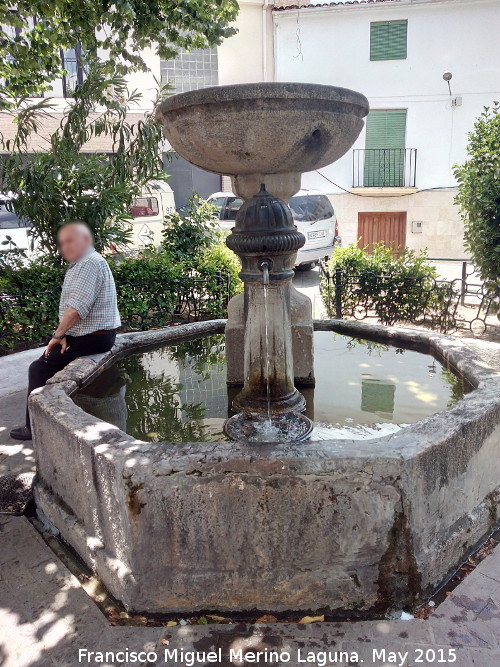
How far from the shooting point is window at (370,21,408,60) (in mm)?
16656

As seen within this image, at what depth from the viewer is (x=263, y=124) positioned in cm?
289

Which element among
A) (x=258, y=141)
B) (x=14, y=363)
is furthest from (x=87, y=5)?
(x=258, y=141)

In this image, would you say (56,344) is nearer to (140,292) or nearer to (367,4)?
(140,292)

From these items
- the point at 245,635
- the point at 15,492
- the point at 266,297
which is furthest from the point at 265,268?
the point at 15,492

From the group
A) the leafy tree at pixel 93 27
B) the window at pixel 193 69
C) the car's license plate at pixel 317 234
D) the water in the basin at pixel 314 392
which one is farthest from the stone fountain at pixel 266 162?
the window at pixel 193 69

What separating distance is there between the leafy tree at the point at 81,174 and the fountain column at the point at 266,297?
4076 mm

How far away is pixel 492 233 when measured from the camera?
23.1 ft

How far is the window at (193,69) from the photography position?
17.6m

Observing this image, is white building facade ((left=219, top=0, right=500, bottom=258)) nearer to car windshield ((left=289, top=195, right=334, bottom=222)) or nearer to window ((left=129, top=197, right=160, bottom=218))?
car windshield ((left=289, top=195, right=334, bottom=222))

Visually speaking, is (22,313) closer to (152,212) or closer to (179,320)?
(179,320)

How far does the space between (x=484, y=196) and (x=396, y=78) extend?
11710 millimetres

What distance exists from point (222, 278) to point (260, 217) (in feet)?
15.8

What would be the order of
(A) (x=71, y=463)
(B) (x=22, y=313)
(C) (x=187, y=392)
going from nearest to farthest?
1. (A) (x=71, y=463)
2. (C) (x=187, y=392)
3. (B) (x=22, y=313)

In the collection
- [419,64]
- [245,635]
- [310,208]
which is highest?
[419,64]
